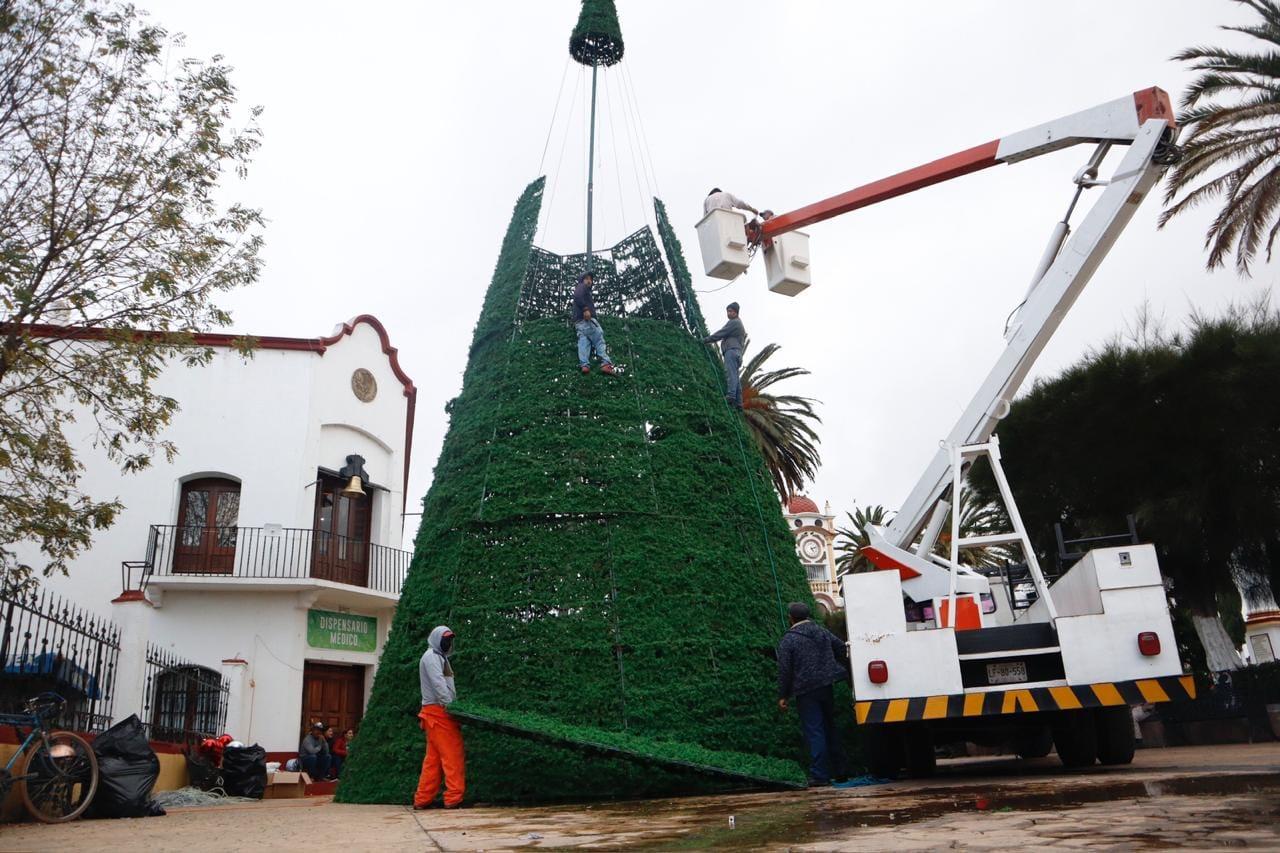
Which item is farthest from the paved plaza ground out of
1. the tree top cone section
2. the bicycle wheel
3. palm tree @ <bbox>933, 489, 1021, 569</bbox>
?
the tree top cone section

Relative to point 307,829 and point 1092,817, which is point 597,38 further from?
point 1092,817

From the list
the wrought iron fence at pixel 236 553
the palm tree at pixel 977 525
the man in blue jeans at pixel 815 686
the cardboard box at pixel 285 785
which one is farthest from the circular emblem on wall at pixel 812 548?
the man in blue jeans at pixel 815 686

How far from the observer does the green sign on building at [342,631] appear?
19.0 m

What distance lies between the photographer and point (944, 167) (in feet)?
31.4

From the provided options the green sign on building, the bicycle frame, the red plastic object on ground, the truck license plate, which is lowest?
the red plastic object on ground

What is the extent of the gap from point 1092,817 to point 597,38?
1073 cm

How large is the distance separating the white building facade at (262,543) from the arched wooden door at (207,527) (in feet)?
0.09

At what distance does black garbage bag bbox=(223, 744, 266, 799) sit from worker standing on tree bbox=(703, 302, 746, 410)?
27.6 ft

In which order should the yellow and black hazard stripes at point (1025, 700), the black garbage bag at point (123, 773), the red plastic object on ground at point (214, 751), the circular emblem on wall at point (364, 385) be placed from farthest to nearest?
the circular emblem on wall at point (364, 385) < the red plastic object on ground at point (214, 751) < the black garbage bag at point (123, 773) < the yellow and black hazard stripes at point (1025, 700)

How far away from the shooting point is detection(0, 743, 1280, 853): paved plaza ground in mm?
3805

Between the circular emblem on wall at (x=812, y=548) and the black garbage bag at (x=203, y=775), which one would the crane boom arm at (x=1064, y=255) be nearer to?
the black garbage bag at (x=203, y=775)

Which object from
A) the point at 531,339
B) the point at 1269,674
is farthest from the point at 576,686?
the point at 1269,674

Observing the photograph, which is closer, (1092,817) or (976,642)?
(1092,817)

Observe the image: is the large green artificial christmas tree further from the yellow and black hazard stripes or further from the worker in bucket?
the yellow and black hazard stripes
